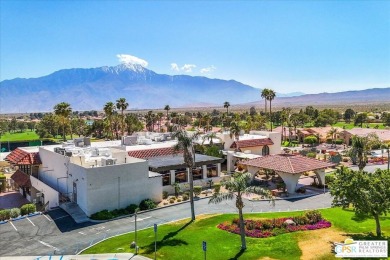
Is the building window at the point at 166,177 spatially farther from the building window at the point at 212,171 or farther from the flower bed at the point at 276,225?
the flower bed at the point at 276,225

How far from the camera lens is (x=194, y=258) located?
93.7 ft

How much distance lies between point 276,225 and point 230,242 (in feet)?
18.1

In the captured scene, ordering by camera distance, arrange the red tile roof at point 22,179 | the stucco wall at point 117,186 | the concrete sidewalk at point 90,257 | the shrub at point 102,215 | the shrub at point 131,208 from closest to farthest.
→ the concrete sidewalk at point 90,257, the shrub at point 102,215, the stucco wall at point 117,186, the shrub at point 131,208, the red tile roof at point 22,179

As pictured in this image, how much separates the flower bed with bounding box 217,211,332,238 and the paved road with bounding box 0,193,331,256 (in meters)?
→ 5.86

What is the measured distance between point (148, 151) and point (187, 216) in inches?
780

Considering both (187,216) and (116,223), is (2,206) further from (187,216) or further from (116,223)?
(187,216)

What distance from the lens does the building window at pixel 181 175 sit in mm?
51534

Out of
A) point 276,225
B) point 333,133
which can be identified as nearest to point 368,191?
point 276,225

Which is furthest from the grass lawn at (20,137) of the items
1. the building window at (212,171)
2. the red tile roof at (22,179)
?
the building window at (212,171)

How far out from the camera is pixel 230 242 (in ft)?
104

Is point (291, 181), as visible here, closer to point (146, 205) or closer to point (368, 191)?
point (146, 205)

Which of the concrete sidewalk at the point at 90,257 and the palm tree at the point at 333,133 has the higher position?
the palm tree at the point at 333,133

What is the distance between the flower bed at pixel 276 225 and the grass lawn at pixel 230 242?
2.23ft

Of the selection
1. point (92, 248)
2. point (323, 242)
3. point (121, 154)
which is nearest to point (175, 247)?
point (92, 248)
